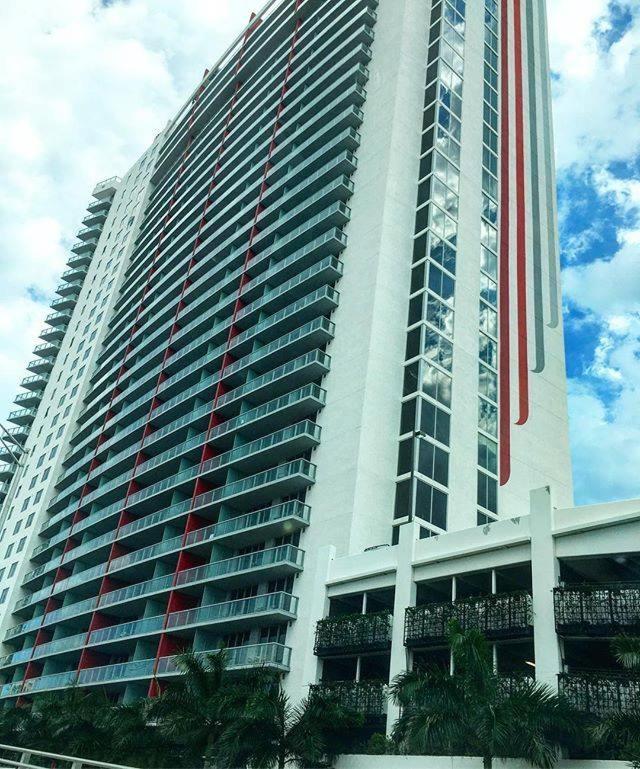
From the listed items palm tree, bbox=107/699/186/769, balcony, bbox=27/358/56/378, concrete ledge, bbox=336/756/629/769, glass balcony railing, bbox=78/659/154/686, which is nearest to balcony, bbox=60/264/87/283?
balcony, bbox=27/358/56/378

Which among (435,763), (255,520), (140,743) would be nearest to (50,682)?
(255,520)

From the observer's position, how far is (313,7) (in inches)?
3044

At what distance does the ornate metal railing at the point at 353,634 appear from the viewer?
33000 millimetres

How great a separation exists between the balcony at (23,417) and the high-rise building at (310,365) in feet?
48.9

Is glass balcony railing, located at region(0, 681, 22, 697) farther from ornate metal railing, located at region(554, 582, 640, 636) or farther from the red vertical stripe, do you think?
ornate metal railing, located at region(554, 582, 640, 636)

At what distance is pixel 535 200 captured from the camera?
6625 cm

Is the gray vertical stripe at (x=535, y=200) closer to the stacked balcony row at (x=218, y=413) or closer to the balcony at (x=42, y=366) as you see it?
the stacked balcony row at (x=218, y=413)

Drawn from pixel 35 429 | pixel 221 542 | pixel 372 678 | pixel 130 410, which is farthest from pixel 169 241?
pixel 372 678

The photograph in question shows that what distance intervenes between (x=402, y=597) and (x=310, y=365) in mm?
19558

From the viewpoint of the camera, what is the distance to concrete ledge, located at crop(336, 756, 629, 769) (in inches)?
885

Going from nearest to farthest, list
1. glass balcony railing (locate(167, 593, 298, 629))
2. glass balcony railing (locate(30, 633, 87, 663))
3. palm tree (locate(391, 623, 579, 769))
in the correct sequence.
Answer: palm tree (locate(391, 623, 579, 769)) → glass balcony railing (locate(167, 593, 298, 629)) → glass balcony railing (locate(30, 633, 87, 663))

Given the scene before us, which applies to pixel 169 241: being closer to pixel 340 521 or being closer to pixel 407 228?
pixel 407 228

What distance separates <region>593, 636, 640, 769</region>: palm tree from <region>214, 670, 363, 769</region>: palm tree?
10.8m

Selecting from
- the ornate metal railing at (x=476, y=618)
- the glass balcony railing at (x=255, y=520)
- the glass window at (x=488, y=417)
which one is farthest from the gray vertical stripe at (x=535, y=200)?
the ornate metal railing at (x=476, y=618)
